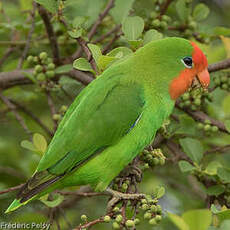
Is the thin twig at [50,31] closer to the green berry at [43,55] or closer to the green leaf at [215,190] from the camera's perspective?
the green berry at [43,55]

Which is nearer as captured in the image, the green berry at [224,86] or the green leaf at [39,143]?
the green leaf at [39,143]

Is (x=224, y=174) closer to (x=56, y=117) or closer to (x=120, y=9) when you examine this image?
(x=56, y=117)

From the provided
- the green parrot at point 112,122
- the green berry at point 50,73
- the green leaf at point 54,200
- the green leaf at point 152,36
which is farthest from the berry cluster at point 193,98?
the green leaf at point 54,200

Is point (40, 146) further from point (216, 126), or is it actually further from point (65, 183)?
point (216, 126)

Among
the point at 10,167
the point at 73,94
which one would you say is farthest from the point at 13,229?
the point at 73,94

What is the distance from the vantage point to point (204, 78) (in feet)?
8.27

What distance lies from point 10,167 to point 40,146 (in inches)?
42.8

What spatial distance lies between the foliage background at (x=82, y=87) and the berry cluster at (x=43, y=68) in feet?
0.15

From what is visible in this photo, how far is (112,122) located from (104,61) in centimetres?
31

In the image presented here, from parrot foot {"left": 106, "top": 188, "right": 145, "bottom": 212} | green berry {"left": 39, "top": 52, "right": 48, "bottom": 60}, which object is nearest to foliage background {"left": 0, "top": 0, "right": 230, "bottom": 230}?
green berry {"left": 39, "top": 52, "right": 48, "bottom": 60}

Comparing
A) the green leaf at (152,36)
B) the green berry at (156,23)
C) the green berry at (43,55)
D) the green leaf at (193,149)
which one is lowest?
the green leaf at (193,149)

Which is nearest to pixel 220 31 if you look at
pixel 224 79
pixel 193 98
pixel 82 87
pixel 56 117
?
pixel 224 79

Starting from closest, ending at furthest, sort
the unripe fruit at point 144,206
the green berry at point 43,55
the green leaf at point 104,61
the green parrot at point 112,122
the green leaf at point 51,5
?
1. the unripe fruit at point 144,206
2. the green leaf at point 104,61
3. the green parrot at point 112,122
4. the green leaf at point 51,5
5. the green berry at point 43,55

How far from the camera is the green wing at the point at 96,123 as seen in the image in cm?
236
